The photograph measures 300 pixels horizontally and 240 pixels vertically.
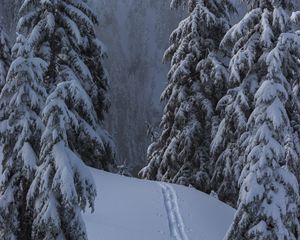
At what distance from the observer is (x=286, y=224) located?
1289 cm

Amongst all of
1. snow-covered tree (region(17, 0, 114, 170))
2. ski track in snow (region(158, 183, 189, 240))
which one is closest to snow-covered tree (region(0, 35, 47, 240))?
snow-covered tree (region(17, 0, 114, 170))

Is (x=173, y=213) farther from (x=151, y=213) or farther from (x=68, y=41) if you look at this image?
(x=68, y=41)

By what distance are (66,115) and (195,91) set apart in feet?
48.6

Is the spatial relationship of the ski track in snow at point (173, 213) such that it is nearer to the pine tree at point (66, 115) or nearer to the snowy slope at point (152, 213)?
the snowy slope at point (152, 213)

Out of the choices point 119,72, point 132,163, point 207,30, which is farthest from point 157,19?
point 207,30

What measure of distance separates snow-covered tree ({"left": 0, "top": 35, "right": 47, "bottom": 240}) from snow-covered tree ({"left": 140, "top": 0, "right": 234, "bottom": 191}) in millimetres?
13626

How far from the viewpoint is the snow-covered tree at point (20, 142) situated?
10.6m

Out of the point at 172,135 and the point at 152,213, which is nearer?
the point at 152,213

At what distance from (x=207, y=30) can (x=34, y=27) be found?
8461 mm

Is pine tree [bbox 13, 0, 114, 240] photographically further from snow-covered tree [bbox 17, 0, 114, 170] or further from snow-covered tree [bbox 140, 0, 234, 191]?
snow-covered tree [bbox 140, 0, 234, 191]

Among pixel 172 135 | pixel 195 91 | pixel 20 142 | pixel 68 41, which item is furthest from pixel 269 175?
pixel 172 135

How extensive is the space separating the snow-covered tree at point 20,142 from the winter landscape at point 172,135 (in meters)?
0.02

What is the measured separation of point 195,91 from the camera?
80.5 ft

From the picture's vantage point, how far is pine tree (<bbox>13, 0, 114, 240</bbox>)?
32.7 feet
